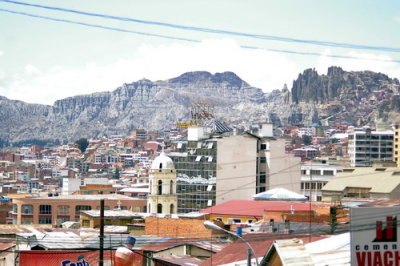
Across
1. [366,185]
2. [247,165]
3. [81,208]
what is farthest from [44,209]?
[366,185]

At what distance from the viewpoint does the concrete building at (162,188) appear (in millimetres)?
70688

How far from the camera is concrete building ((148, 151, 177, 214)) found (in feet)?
232

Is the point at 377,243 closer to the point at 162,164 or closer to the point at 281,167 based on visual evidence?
the point at 162,164

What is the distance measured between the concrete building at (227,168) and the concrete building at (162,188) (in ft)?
34.0

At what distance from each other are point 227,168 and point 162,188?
1303 cm

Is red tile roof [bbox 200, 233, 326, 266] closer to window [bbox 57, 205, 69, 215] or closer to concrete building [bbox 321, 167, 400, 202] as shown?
concrete building [bbox 321, 167, 400, 202]

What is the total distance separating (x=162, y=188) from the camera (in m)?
71.6

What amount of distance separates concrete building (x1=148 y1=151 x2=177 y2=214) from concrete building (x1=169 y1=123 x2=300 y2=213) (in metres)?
10.4

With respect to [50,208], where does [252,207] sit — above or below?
above

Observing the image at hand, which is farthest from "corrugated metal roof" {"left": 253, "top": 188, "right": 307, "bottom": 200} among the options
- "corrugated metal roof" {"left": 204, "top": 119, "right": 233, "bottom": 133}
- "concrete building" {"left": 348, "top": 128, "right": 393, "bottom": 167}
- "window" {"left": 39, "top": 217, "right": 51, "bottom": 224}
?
"concrete building" {"left": 348, "top": 128, "right": 393, "bottom": 167}

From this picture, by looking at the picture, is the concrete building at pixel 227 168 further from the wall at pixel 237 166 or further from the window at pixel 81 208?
the window at pixel 81 208

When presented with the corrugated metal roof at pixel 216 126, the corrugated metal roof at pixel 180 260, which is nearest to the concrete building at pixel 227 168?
the corrugated metal roof at pixel 216 126

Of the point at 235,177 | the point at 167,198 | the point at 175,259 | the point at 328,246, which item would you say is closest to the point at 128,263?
the point at 175,259

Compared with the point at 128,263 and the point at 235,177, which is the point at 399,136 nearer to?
the point at 235,177
